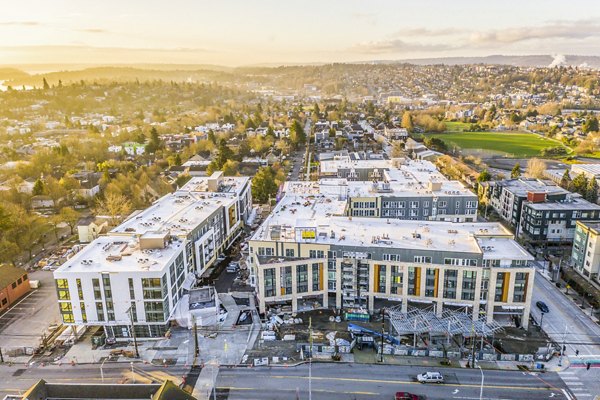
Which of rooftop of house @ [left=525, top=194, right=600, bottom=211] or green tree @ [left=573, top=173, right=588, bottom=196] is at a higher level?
rooftop of house @ [left=525, top=194, right=600, bottom=211]

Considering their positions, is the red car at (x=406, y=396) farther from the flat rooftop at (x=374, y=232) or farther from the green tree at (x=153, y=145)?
the green tree at (x=153, y=145)

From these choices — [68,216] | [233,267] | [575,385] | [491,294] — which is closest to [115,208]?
[68,216]

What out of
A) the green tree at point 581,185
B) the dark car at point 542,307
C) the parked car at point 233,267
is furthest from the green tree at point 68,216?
the green tree at point 581,185

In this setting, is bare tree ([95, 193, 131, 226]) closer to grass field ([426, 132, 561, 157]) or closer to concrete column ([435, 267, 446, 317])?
concrete column ([435, 267, 446, 317])

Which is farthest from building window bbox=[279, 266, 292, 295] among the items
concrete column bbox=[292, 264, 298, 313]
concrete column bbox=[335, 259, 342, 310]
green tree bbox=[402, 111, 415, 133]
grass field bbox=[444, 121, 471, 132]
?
grass field bbox=[444, 121, 471, 132]

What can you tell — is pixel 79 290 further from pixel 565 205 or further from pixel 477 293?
pixel 565 205

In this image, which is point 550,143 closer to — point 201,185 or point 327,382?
point 201,185

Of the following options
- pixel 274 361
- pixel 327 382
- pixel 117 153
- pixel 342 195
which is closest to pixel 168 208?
pixel 342 195

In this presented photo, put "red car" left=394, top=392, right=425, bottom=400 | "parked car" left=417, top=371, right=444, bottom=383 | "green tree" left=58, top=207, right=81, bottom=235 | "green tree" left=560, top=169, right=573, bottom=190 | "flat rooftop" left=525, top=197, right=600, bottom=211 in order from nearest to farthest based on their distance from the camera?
1. "red car" left=394, top=392, right=425, bottom=400
2. "parked car" left=417, top=371, right=444, bottom=383
3. "flat rooftop" left=525, top=197, right=600, bottom=211
4. "green tree" left=58, top=207, right=81, bottom=235
5. "green tree" left=560, top=169, right=573, bottom=190
